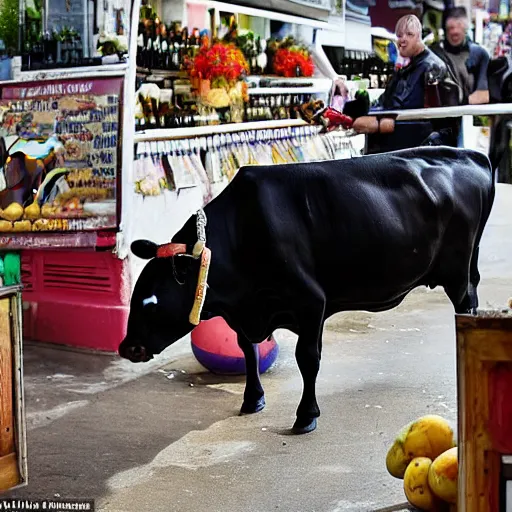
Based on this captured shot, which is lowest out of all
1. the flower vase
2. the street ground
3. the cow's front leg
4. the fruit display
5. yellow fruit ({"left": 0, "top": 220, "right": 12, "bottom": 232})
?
the street ground

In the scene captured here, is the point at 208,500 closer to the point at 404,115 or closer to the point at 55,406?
the point at 55,406

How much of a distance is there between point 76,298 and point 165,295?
203 centimetres

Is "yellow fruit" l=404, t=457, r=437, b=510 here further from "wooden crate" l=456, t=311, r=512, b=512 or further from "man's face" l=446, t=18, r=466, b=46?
"man's face" l=446, t=18, r=466, b=46

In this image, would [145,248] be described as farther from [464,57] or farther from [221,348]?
[464,57]

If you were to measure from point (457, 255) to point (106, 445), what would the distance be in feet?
7.38

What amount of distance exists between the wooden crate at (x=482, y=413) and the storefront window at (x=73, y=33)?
4.26 m

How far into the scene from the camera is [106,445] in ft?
15.6

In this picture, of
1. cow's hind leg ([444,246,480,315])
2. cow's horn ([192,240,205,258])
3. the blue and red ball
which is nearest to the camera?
cow's horn ([192,240,205,258])

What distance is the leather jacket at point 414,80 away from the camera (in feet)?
23.3

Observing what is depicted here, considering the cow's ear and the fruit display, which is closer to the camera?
the fruit display

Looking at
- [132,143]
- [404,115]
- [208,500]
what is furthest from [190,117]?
[208,500]

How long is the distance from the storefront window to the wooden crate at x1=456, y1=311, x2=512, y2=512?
426 cm

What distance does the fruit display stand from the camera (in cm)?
332

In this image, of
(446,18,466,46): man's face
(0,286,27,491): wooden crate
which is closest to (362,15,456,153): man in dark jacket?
(446,18,466,46): man's face
